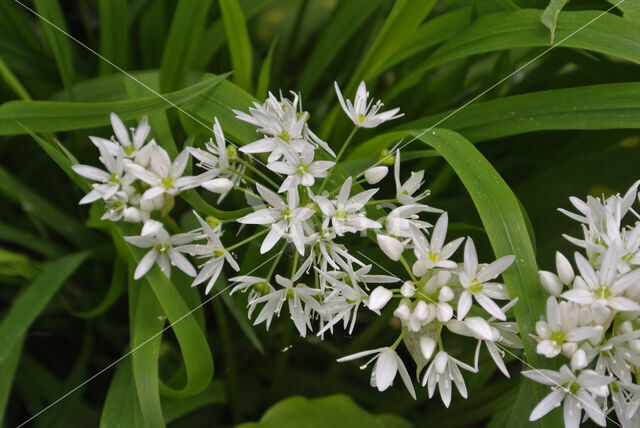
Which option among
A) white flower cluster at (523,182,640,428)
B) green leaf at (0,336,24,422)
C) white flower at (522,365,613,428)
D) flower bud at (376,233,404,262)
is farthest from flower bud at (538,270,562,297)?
green leaf at (0,336,24,422)

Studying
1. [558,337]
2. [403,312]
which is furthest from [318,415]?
[558,337]

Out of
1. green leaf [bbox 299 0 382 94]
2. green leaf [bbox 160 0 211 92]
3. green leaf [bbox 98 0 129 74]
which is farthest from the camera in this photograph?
green leaf [bbox 299 0 382 94]

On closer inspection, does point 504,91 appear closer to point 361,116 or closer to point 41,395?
point 361,116

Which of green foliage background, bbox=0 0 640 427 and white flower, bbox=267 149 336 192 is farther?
green foliage background, bbox=0 0 640 427

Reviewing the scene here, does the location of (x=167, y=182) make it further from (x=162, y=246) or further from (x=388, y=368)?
(x=388, y=368)

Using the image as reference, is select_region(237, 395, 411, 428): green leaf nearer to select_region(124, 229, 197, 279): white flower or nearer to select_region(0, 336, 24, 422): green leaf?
select_region(124, 229, 197, 279): white flower

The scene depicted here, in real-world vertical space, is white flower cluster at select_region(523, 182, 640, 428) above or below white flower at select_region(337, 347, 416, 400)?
below

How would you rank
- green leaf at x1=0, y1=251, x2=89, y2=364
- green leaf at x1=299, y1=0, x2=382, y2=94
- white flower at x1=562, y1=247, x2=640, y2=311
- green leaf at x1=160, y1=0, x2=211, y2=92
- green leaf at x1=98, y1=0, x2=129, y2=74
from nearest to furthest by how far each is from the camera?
white flower at x1=562, y1=247, x2=640, y2=311, green leaf at x1=0, y1=251, x2=89, y2=364, green leaf at x1=160, y1=0, x2=211, y2=92, green leaf at x1=98, y1=0, x2=129, y2=74, green leaf at x1=299, y1=0, x2=382, y2=94

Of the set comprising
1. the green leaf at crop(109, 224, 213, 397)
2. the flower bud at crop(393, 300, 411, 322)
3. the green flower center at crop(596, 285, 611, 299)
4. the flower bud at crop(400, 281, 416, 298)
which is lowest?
the green flower center at crop(596, 285, 611, 299)
